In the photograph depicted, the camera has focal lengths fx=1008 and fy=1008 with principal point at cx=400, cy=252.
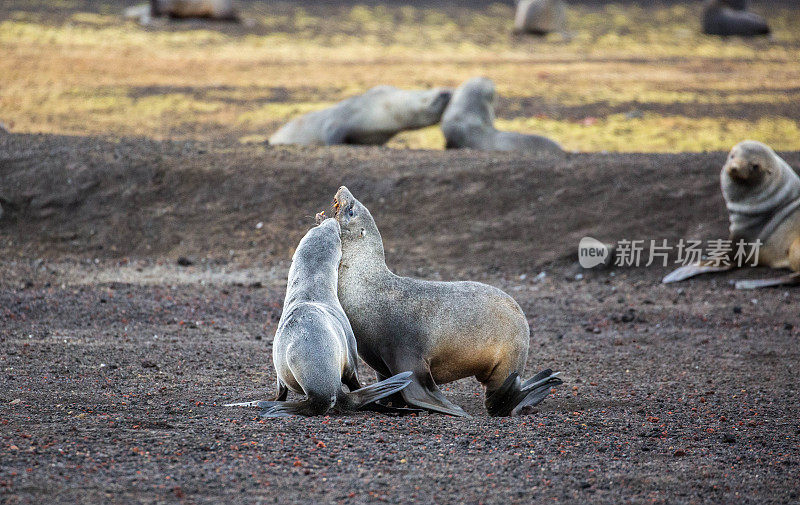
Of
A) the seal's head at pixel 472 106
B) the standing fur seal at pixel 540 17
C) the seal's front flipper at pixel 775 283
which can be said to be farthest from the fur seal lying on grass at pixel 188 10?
the seal's front flipper at pixel 775 283

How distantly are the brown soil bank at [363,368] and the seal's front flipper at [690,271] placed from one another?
0.30 feet

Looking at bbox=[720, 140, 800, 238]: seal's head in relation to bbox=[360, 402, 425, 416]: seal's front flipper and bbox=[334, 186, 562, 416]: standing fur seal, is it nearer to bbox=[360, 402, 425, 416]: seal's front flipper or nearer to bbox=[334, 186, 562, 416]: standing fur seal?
bbox=[334, 186, 562, 416]: standing fur seal

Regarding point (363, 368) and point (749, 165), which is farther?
point (749, 165)

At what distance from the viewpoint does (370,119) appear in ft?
39.7

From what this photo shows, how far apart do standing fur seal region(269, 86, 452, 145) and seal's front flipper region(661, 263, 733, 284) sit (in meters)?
4.62

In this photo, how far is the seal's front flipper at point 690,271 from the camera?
8469mm

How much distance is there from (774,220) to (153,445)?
634 cm

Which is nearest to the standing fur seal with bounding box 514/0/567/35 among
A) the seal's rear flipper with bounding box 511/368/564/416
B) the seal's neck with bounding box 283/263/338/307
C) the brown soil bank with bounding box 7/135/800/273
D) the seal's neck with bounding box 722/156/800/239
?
the brown soil bank with bounding box 7/135/800/273

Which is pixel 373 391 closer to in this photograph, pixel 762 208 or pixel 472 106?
pixel 762 208

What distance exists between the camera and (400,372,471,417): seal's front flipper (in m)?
4.70

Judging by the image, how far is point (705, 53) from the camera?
19.2m

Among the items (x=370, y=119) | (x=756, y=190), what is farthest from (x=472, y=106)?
(x=756, y=190)

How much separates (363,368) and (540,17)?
604 inches

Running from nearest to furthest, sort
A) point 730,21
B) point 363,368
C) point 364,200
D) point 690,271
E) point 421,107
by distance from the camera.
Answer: point 363,368 < point 690,271 < point 364,200 < point 421,107 < point 730,21
